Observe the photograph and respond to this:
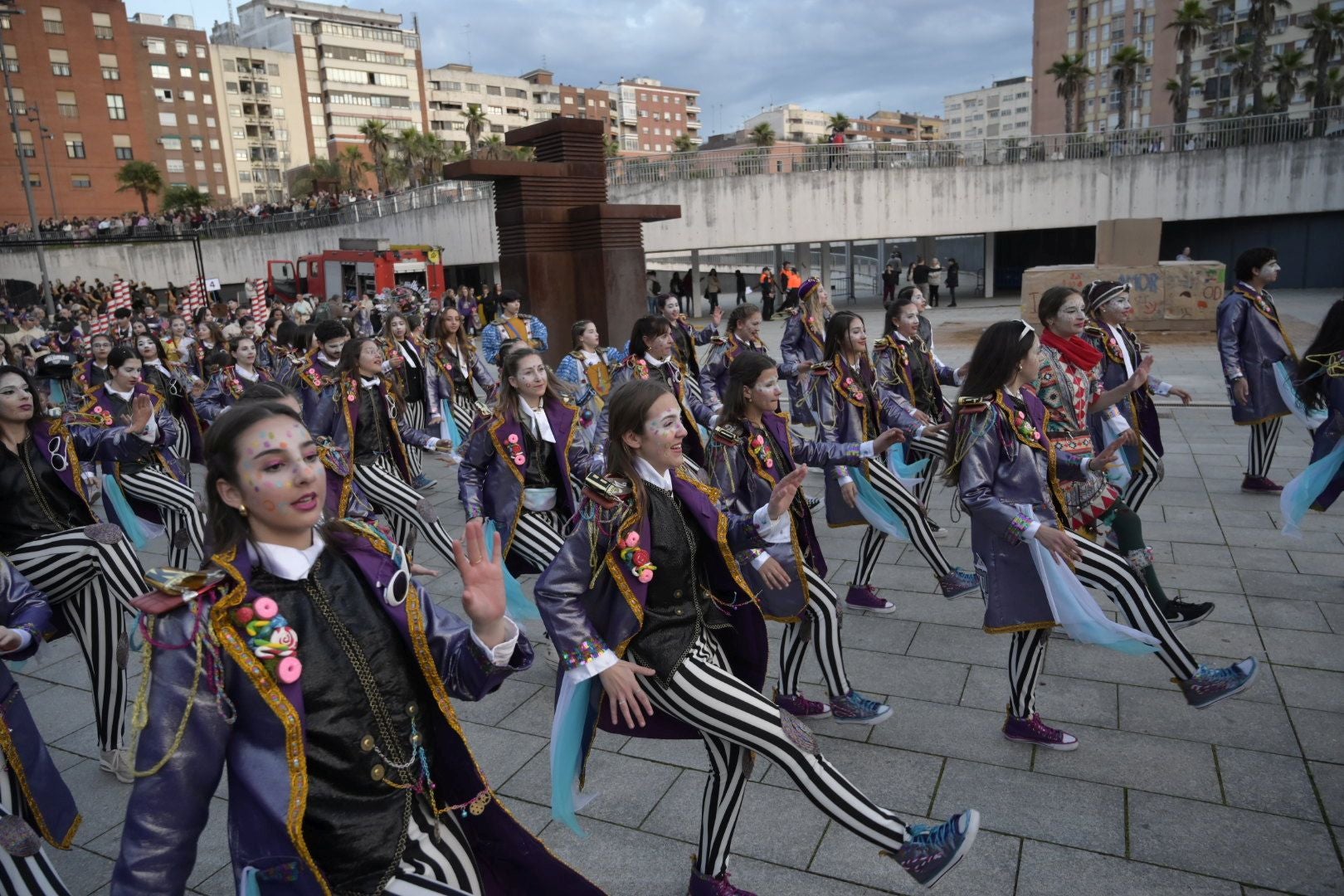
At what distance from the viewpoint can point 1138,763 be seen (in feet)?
13.5

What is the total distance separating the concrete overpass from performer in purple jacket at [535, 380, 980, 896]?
26868 millimetres

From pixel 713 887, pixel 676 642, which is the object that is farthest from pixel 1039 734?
pixel 676 642

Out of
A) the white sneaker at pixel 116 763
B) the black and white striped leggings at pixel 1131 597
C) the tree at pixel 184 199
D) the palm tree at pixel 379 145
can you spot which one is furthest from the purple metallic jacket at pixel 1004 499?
the palm tree at pixel 379 145

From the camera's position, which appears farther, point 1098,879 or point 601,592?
point 1098,879

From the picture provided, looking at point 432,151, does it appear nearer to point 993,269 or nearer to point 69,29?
point 69,29

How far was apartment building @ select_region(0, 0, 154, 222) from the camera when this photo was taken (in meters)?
59.8

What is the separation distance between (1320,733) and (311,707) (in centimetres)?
458

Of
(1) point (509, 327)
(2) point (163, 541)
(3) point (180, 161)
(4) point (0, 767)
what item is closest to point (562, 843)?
(4) point (0, 767)

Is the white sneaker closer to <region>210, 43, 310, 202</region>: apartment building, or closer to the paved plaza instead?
the paved plaza

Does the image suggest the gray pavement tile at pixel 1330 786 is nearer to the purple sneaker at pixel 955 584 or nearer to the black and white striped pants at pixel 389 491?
the purple sneaker at pixel 955 584

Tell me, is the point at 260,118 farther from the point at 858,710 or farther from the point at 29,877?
the point at 29,877

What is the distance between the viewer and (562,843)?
12.6 feet

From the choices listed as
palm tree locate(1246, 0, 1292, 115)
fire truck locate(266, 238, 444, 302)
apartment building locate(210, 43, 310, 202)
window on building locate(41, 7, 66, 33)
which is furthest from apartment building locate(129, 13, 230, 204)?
palm tree locate(1246, 0, 1292, 115)

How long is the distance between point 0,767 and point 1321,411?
349 inches
